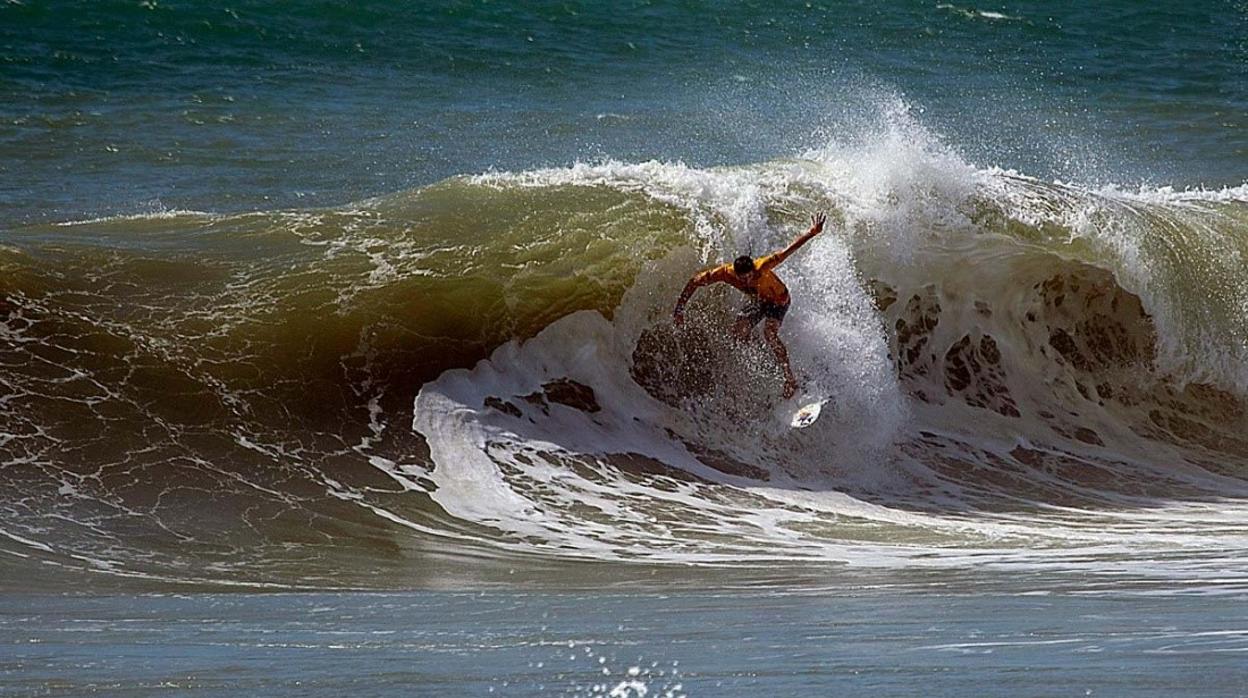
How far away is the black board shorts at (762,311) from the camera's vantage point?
11016mm

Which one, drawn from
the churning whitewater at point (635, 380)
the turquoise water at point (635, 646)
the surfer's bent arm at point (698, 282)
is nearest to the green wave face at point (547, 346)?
the churning whitewater at point (635, 380)

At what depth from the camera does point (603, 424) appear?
1060 cm

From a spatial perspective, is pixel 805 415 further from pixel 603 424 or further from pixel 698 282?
pixel 603 424

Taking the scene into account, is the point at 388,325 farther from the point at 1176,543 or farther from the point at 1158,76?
the point at 1158,76

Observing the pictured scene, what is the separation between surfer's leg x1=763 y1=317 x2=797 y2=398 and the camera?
11062 mm

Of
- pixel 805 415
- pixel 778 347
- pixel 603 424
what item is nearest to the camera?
pixel 603 424

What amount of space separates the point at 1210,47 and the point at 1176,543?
919 inches

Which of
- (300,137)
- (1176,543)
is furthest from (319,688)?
(300,137)

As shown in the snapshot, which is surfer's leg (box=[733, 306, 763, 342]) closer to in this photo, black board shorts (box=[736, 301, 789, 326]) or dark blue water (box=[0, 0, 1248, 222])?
black board shorts (box=[736, 301, 789, 326])

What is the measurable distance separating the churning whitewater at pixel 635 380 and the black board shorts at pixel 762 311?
0.72 ft

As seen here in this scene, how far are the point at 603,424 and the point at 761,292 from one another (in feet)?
4.44

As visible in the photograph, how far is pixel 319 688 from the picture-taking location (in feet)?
16.2

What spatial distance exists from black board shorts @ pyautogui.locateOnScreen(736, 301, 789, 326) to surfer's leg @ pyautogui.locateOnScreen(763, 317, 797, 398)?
37mm

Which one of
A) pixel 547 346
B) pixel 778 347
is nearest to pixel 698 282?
pixel 778 347
